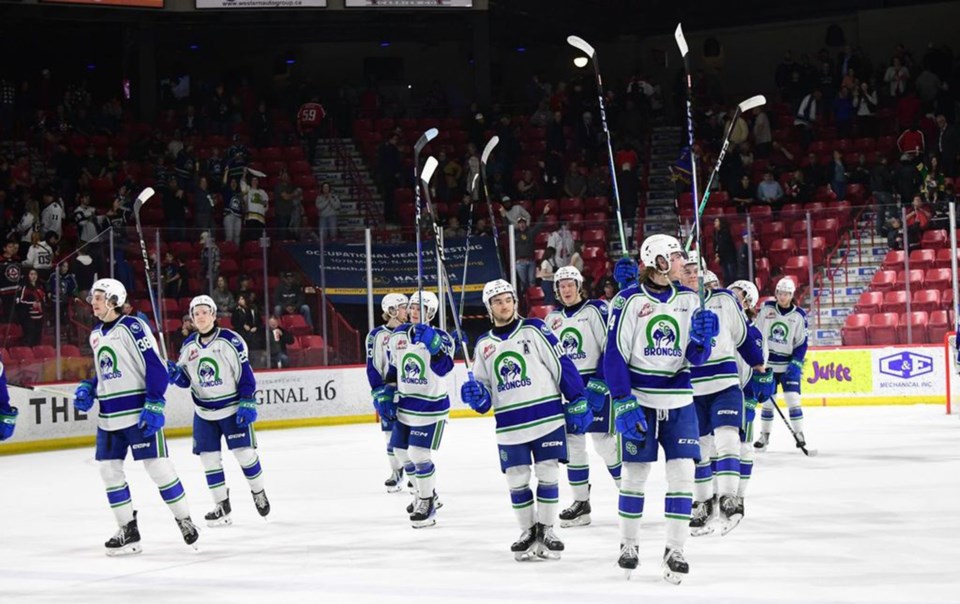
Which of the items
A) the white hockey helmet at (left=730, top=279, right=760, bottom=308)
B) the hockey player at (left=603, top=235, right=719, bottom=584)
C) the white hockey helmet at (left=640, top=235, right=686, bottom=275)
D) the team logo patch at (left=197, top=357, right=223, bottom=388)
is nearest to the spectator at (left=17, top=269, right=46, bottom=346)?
the team logo patch at (left=197, top=357, right=223, bottom=388)

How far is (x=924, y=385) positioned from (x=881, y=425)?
2437mm

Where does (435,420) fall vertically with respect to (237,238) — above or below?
below

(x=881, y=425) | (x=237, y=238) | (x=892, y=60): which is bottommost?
(x=881, y=425)

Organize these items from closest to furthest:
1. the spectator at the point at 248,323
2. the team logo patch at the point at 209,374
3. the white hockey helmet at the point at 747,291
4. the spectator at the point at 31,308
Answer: the team logo patch at the point at 209,374 < the white hockey helmet at the point at 747,291 < the spectator at the point at 31,308 < the spectator at the point at 248,323

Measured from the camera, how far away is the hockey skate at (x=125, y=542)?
25.7ft

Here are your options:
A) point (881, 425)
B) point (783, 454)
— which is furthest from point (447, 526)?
point (881, 425)

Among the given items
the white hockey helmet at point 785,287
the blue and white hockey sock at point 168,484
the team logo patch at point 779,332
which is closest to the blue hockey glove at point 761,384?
the team logo patch at point 779,332

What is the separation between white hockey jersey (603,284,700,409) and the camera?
6457 millimetres

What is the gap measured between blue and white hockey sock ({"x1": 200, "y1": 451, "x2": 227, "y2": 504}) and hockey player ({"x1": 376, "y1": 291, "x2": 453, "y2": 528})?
1171 millimetres

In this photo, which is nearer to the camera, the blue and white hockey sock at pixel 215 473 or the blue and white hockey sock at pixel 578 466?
the blue and white hockey sock at pixel 578 466

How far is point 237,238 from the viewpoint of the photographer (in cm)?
1608

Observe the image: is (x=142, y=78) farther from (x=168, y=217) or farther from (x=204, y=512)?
(x=204, y=512)

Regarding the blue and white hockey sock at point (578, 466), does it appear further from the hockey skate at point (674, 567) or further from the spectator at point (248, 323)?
the spectator at point (248, 323)

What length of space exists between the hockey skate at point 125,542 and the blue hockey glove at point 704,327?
3.60m
